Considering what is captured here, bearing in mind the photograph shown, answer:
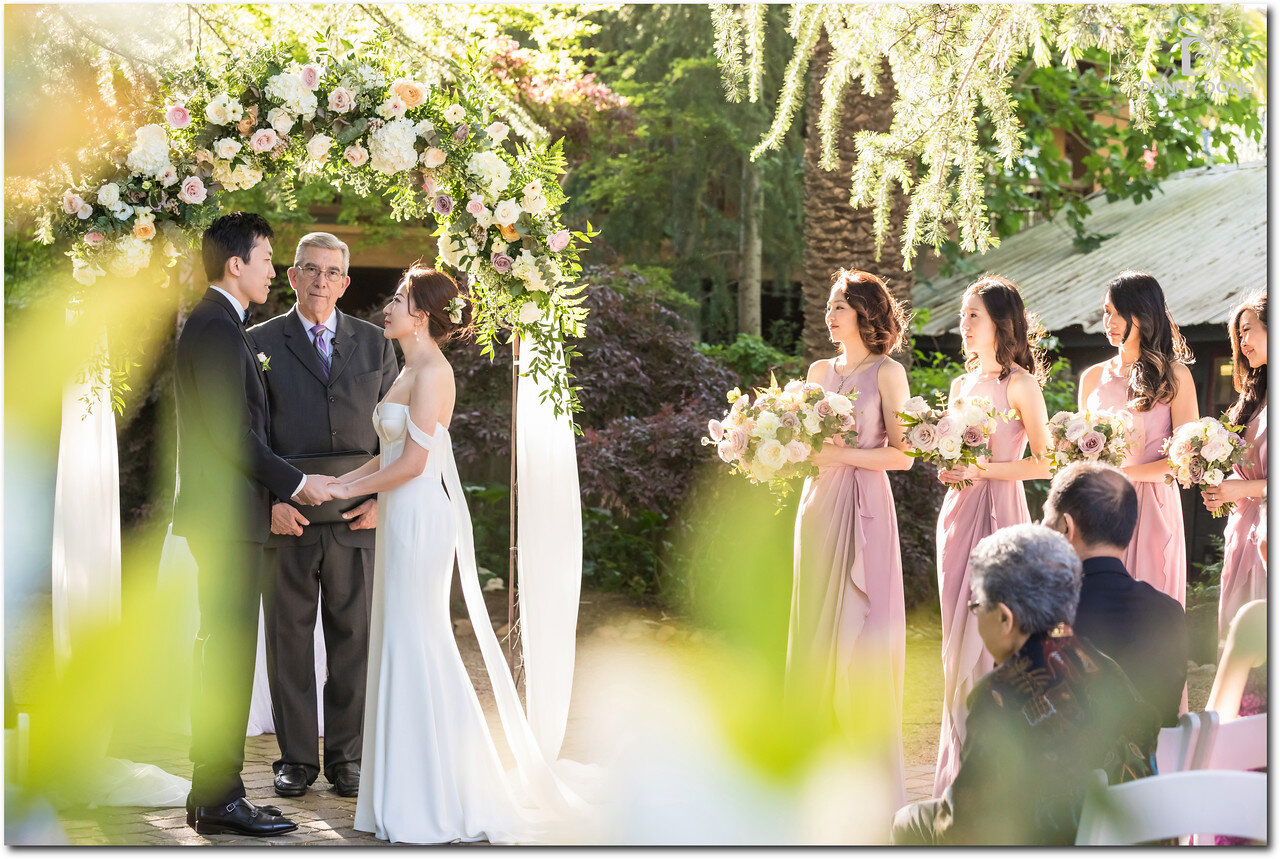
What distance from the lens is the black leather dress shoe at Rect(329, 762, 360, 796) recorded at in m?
5.16

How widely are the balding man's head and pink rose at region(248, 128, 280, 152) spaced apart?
341cm

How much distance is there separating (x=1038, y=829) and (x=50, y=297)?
38.4ft

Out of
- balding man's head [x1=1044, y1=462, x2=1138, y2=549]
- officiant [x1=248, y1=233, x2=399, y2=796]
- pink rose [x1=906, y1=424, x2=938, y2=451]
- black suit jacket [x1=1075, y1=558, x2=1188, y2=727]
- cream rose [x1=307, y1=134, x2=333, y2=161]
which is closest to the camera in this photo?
black suit jacket [x1=1075, y1=558, x2=1188, y2=727]

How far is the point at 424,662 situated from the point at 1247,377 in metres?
3.64

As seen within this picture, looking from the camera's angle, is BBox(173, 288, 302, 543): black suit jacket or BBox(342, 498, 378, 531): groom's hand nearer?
BBox(173, 288, 302, 543): black suit jacket

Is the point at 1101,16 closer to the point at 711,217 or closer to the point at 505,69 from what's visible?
the point at 505,69

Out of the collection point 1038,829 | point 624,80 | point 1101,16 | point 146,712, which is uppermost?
point 624,80

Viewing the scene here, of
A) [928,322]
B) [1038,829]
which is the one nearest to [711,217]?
[928,322]

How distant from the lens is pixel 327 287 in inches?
211

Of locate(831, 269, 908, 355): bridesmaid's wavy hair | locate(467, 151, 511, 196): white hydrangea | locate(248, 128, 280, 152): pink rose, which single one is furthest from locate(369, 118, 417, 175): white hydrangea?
locate(831, 269, 908, 355): bridesmaid's wavy hair

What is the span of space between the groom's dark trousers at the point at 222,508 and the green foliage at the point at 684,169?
10.2 meters

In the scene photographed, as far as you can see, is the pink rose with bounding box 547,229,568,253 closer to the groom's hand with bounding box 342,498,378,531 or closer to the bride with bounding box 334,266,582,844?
the bride with bounding box 334,266,582,844

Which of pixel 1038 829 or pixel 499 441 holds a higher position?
pixel 499 441

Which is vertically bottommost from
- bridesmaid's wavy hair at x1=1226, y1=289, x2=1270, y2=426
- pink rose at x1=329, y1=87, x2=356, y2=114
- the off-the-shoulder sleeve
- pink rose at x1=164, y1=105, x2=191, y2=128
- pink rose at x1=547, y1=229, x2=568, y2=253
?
the off-the-shoulder sleeve
